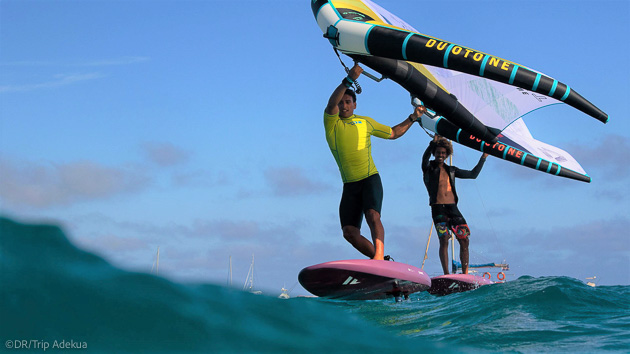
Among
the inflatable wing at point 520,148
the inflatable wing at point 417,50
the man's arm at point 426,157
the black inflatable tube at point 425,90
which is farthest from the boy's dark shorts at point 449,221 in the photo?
the inflatable wing at point 417,50

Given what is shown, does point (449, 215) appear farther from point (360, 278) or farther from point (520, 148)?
point (360, 278)

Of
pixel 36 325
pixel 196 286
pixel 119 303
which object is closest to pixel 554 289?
pixel 196 286

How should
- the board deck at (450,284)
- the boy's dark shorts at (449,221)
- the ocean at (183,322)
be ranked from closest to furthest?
1. the ocean at (183,322)
2. the board deck at (450,284)
3. the boy's dark shorts at (449,221)

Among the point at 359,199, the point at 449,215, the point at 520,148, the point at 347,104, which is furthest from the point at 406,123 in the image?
the point at 520,148

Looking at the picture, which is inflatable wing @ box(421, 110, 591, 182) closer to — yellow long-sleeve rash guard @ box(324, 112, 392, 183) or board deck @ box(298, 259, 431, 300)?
yellow long-sleeve rash guard @ box(324, 112, 392, 183)

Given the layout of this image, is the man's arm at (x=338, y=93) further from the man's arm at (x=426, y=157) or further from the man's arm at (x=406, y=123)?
the man's arm at (x=426, y=157)

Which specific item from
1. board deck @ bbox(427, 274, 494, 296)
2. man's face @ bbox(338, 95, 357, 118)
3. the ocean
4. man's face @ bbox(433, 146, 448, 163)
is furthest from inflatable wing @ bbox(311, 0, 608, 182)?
the ocean

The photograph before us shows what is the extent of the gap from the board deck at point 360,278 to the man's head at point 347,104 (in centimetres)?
167

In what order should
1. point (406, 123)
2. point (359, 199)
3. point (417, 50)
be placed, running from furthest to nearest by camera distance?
point (406, 123) → point (359, 199) → point (417, 50)

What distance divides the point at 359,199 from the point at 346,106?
1.08 metres

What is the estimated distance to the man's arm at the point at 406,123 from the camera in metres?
7.20

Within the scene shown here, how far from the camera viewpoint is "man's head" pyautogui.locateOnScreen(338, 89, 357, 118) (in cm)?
680

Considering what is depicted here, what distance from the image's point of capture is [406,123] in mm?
7320

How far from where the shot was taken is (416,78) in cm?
750
